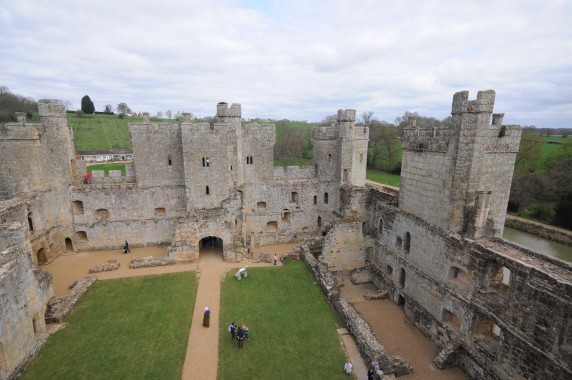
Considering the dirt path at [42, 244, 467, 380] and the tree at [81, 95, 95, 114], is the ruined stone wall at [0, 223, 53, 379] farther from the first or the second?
the tree at [81, 95, 95, 114]

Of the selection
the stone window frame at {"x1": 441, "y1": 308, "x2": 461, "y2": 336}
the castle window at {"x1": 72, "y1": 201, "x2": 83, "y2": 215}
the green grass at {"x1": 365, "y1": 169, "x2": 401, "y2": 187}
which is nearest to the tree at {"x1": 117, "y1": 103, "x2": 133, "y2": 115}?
the green grass at {"x1": 365, "y1": 169, "x2": 401, "y2": 187}

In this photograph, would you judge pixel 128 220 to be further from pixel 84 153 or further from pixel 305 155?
pixel 305 155

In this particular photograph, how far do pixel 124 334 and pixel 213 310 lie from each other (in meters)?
3.96

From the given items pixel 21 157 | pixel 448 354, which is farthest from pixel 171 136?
pixel 448 354

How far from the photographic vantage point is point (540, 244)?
2986 centimetres

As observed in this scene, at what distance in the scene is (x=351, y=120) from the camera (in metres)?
22.9

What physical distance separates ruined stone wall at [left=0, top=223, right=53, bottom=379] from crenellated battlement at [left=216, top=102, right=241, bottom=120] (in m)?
12.7

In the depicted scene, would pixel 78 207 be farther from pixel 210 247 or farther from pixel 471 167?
pixel 471 167

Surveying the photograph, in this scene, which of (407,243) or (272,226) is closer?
(407,243)

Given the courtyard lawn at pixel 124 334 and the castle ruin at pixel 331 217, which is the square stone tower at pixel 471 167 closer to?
the castle ruin at pixel 331 217

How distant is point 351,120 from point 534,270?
50.6 ft

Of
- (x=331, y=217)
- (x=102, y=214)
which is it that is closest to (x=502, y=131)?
(x=331, y=217)

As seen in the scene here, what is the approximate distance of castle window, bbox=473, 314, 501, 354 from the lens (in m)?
12.0

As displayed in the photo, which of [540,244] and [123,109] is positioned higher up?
[123,109]
